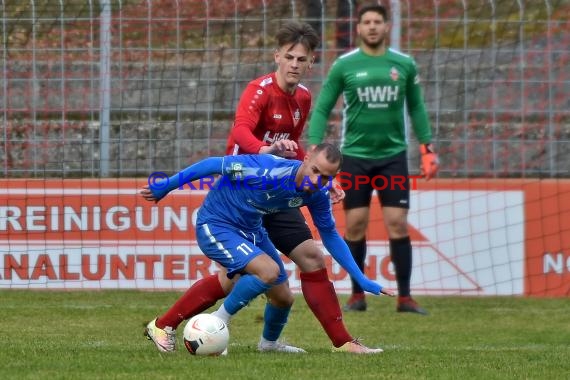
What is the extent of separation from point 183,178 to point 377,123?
321cm

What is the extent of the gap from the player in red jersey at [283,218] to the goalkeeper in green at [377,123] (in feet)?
6.40

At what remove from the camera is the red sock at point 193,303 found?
6953 millimetres

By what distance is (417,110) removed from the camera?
9539mm

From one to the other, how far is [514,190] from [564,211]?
46 cm

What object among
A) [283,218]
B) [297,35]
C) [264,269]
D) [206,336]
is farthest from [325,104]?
[206,336]

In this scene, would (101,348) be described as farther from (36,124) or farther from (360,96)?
(36,124)

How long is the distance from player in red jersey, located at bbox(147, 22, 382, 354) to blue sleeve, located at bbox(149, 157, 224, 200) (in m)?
0.39

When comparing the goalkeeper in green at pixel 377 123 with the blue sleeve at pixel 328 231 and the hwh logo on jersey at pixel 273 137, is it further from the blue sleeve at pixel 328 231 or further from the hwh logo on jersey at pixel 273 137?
the blue sleeve at pixel 328 231

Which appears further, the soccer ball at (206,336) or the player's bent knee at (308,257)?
the player's bent knee at (308,257)

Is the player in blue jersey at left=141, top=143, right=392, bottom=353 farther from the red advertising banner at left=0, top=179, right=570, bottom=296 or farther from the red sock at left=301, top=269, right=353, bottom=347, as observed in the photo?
the red advertising banner at left=0, top=179, right=570, bottom=296

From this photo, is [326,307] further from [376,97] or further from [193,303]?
[376,97]

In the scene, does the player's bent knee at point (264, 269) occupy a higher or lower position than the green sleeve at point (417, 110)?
lower

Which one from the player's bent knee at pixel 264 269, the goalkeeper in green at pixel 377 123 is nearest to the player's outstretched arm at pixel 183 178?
the player's bent knee at pixel 264 269

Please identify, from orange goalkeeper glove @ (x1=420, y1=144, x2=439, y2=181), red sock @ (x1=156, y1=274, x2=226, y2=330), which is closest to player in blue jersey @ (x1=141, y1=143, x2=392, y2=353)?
red sock @ (x1=156, y1=274, x2=226, y2=330)
